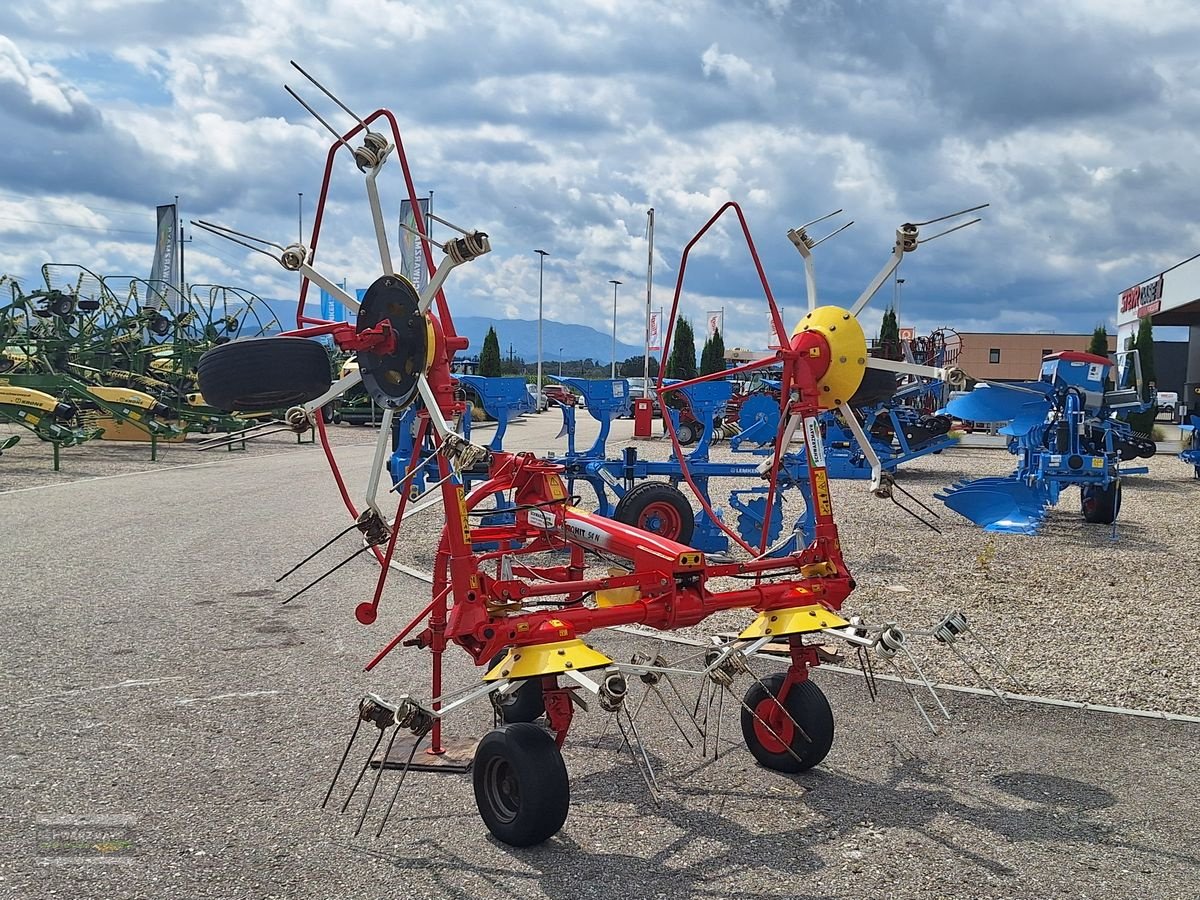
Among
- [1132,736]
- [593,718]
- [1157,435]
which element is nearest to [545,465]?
[593,718]

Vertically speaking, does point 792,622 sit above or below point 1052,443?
below

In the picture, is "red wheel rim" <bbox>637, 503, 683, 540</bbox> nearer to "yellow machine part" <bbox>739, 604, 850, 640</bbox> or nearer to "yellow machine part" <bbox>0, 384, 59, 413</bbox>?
"yellow machine part" <bbox>739, 604, 850, 640</bbox>

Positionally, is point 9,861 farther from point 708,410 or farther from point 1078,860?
point 708,410

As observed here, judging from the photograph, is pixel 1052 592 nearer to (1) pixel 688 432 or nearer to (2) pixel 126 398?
(2) pixel 126 398

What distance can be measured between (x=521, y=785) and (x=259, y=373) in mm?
1901

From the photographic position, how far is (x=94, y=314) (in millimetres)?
26344

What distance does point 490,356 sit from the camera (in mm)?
51000

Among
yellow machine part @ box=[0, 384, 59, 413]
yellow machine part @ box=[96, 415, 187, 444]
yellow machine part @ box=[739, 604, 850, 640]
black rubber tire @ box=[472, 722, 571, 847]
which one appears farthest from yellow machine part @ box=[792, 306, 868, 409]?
yellow machine part @ box=[96, 415, 187, 444]

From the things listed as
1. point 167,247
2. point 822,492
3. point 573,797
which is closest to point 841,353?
point 822,492

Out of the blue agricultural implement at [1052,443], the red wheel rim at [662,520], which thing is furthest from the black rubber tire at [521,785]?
the blue agricultural implement at [1052,443]

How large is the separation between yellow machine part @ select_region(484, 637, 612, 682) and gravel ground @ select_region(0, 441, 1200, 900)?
727mm

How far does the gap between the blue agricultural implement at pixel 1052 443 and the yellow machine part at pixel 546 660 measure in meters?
9.99

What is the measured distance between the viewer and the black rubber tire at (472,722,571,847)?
4199 millimetres

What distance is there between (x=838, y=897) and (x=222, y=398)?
2.98 meters
